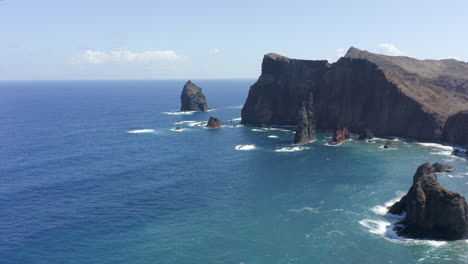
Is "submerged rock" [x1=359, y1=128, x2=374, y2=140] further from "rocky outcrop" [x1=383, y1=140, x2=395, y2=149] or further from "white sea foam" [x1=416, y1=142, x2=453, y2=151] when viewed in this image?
"white sea foam" [x1=416, y1=142, x2=453, y2=151]

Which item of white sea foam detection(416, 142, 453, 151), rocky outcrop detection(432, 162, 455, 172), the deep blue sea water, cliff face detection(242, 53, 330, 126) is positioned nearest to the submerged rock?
the deep blue sea water

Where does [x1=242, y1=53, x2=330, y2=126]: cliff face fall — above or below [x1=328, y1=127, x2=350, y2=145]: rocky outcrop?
A: above

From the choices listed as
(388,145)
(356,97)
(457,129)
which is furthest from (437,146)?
(356,97)

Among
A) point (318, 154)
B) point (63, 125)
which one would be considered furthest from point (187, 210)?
point (63, 125)

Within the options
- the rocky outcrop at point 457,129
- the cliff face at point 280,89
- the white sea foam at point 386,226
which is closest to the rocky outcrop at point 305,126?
the cliff face at point 280,89

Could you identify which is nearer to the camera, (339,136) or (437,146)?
(437,146)

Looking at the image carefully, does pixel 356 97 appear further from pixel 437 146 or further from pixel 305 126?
pixel 437 146

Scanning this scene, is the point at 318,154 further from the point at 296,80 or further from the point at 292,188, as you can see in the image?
the point at 296,80
